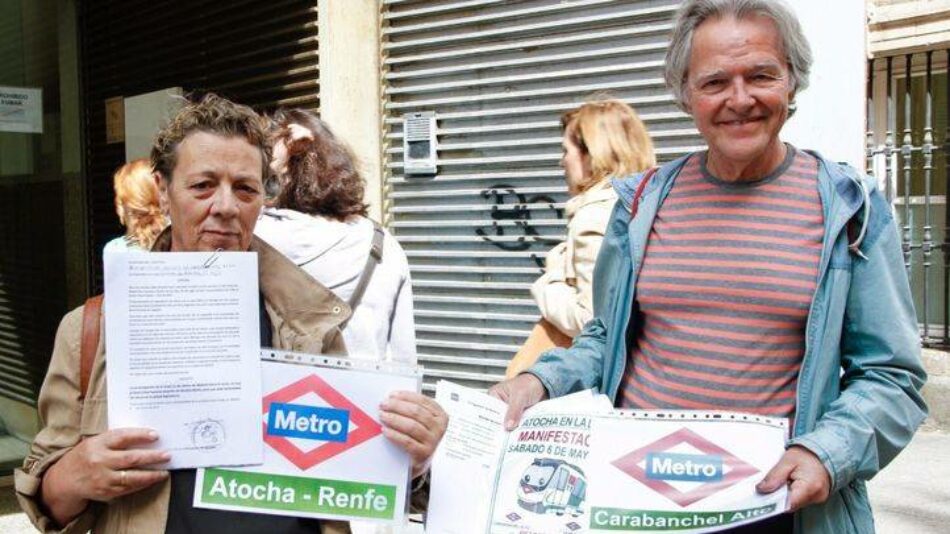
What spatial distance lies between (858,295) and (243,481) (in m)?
1.29

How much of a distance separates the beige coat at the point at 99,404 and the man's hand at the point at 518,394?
0.41 meters

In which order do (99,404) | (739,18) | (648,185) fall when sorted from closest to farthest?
(99,404), (739,18), (648,185)

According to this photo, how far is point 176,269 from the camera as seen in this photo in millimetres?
1881

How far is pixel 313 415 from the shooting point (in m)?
1.94

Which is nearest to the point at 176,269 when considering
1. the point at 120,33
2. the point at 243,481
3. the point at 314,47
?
the point at 243,481

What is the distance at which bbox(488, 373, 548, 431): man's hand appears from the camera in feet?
7.24

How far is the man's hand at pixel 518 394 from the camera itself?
7.24 ft

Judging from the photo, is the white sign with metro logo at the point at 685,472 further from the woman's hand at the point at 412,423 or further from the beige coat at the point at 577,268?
the beige coat at the point at 577,268

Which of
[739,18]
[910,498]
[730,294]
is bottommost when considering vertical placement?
[910,498]

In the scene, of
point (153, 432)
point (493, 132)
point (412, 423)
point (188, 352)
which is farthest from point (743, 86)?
point (493, 132)

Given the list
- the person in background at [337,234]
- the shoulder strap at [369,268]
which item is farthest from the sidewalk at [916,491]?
the shoulder strap at [369,268]

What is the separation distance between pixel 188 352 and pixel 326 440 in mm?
312

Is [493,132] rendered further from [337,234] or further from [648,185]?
[648,185]

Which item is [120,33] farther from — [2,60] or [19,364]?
[19,364]
